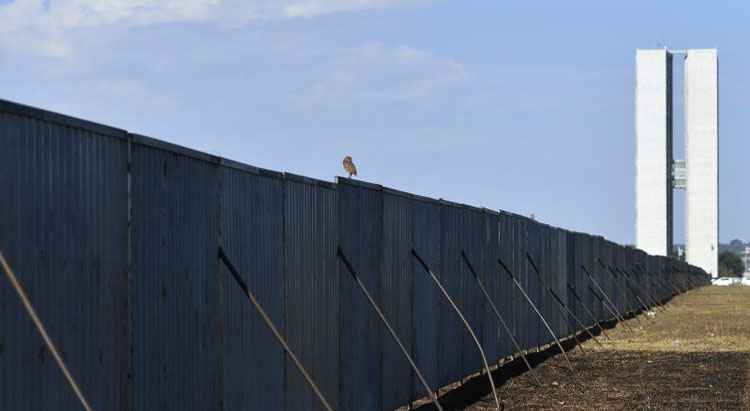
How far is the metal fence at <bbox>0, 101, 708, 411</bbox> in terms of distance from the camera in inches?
315

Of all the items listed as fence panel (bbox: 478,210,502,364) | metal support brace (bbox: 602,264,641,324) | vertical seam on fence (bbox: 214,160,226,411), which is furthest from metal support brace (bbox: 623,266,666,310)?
vertical seam on fence (bbox: 214,160,226,411)

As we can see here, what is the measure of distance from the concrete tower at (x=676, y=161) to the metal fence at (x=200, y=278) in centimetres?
11959

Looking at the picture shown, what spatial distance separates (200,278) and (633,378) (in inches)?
501

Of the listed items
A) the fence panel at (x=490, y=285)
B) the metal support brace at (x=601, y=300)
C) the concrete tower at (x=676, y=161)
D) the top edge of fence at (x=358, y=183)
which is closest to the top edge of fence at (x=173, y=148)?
the top edge of fence at (x=358, y=183)

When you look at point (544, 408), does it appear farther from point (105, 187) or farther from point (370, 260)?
point (105, 187)

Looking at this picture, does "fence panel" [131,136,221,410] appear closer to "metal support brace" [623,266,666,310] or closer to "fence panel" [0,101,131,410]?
"fence panel" [0,101,131,410]

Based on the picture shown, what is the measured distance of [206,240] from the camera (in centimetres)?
1059

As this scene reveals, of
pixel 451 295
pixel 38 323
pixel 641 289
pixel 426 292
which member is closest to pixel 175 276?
pixel 38 323

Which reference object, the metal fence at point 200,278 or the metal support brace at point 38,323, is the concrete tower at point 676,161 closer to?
the metal fence at point 200,278

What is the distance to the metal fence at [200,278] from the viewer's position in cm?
801

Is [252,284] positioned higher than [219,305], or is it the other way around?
[252,284]

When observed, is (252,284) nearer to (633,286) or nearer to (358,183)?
(358,183)

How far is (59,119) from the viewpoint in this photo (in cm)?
820

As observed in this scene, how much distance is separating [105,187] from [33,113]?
3.26ft
